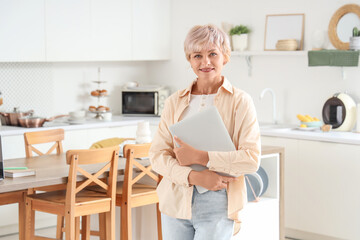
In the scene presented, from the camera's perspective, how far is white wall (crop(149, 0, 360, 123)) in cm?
496

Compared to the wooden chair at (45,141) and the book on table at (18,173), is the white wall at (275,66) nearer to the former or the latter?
the wooden chair at (45,141)

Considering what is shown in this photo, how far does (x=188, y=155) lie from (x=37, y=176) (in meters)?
1.52

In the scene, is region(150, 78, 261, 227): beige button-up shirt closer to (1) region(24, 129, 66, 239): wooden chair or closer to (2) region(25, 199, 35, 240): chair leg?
(2) region(25, 199, 35, 240): chair leg

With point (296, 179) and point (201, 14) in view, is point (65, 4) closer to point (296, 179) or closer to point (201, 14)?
point (201, 14)

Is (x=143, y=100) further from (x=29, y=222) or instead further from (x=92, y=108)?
(x=29, y=222)

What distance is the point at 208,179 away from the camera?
2.07 meters

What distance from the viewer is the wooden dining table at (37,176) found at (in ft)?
10.6

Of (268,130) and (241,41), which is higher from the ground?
(241,41)

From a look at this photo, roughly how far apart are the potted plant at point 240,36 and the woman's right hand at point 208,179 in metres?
3.48

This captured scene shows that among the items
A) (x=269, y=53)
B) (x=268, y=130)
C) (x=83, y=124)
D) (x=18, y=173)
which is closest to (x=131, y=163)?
(x=18, y=173)

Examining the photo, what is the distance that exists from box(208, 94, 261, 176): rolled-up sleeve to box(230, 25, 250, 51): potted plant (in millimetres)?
3380

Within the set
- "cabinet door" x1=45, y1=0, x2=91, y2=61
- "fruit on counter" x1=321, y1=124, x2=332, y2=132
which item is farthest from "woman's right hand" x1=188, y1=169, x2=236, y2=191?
"cabinet door" x1=45, y1=0, x2=91, y2=61

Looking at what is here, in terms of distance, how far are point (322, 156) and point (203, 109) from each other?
244 centimetres

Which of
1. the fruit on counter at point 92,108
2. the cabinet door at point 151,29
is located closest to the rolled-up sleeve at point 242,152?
the fruit on counter at point 92,108
